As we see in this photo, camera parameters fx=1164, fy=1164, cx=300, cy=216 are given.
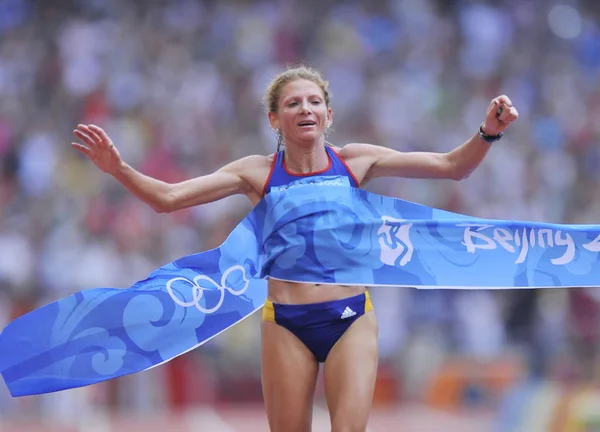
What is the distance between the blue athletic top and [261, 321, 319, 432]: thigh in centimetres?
66

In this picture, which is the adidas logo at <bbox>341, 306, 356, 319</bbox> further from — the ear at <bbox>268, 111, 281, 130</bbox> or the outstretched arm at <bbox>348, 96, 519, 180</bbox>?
the ear at <bbox>268, 111, 281, 130</bbox>

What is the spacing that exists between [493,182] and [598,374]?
3.12 meters

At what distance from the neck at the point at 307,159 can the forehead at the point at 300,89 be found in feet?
0.78

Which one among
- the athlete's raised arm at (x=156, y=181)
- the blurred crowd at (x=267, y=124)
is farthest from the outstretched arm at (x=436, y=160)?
the blurred crowd at (x=267, y=124)

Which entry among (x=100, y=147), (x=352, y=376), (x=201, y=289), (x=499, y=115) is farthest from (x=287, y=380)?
(x=499, y=115)

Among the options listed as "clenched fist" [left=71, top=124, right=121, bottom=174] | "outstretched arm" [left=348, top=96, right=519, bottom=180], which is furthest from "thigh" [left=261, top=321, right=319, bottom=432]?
"clenched fist" [left=71, top=124, right=121, bottom=174]

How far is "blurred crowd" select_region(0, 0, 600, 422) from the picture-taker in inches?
476

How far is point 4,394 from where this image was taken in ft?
38.2

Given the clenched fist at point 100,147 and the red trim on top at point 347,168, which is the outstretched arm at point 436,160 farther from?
the clenched fist at point 100,147

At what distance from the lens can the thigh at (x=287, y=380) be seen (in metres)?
5.07

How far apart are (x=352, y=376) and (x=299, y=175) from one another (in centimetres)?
96

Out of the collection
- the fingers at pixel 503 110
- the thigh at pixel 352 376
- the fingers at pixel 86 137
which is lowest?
the thigh at pixel 352 376

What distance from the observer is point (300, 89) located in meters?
5.33

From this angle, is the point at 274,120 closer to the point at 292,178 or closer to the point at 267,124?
the point at 292,178
